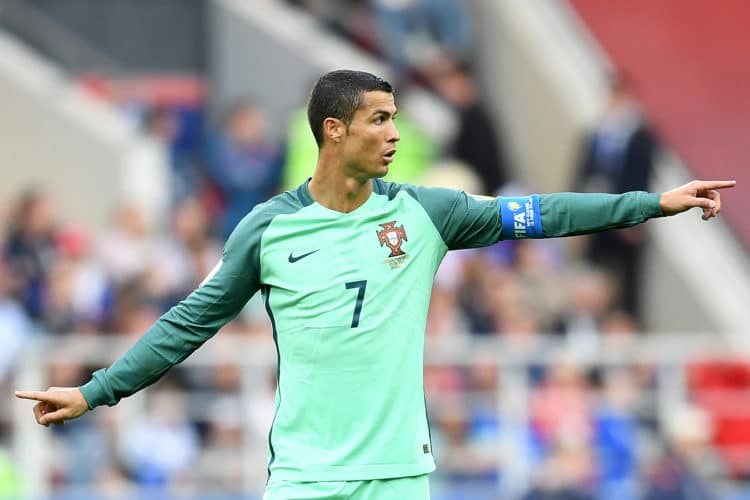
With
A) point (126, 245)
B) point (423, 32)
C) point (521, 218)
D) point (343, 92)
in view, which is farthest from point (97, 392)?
point (423, 32)

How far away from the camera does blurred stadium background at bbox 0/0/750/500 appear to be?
43.1 feet

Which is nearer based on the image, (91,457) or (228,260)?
(228,260)

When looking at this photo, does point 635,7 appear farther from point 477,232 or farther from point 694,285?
point 477,232

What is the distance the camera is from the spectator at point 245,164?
1491 cm

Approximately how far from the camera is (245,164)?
14969 millimetres

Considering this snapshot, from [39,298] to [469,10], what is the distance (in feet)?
15.4

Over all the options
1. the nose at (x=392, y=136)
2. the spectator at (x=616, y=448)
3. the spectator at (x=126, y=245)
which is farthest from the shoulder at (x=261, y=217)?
the spectator at (x=126, y=245)

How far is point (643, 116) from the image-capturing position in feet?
48.9

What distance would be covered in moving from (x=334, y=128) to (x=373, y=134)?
0.15m

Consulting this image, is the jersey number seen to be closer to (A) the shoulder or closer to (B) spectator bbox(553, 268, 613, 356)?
(A) the shoulder

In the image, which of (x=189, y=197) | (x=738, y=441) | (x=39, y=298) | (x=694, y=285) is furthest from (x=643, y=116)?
(x=39, y=298)

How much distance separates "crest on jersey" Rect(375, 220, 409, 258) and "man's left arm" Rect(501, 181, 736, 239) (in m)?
0.37

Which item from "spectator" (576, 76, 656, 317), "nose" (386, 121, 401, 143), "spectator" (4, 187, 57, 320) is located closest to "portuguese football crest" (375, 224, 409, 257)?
"nose" (386, 121, 401, 143)

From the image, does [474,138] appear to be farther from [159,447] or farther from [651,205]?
[651,205]
